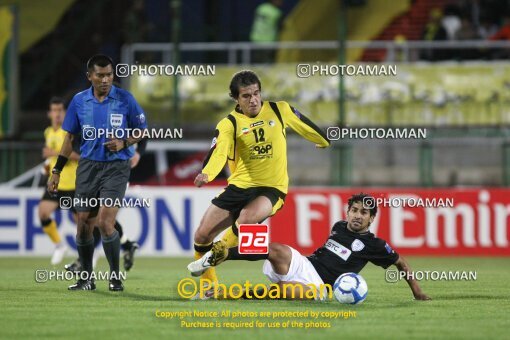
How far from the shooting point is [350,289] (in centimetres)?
1098

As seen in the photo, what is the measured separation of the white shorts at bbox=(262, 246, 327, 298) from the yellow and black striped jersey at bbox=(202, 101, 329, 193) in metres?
0.95

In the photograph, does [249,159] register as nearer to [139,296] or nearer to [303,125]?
[303,125]

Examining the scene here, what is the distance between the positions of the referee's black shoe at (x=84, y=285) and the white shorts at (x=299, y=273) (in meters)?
2.38

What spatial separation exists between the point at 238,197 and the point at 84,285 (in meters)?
2.26

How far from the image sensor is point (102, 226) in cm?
1238

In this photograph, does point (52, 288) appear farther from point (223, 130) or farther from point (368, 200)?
point (368, 200)

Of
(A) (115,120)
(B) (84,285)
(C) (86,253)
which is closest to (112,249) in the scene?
(C) (86,253)

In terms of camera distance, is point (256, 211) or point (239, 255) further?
point (256, 211)

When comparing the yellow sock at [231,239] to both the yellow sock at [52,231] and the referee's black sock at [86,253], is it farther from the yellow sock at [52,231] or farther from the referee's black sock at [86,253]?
the yellow sock at [52,231]

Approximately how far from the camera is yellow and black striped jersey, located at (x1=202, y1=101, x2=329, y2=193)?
11.7 m

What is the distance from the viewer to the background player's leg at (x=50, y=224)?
698 inches

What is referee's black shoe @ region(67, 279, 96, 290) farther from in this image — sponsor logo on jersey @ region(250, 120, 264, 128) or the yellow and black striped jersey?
sponsor logo on jersey @ region(250, 120, 264, 128)

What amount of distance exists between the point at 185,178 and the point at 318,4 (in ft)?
16.4

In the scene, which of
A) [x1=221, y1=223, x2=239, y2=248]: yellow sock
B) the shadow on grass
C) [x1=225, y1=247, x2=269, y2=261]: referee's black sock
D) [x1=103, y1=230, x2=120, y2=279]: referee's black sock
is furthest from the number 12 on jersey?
[x1=103, y1=230, x2=120, y2=279]: referee's black sock
